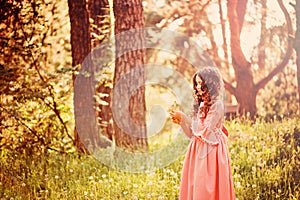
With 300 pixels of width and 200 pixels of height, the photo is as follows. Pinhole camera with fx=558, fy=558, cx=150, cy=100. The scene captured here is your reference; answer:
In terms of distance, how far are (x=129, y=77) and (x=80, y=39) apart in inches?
29.9

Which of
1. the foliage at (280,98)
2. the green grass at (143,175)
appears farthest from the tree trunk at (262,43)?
the green grass at (143,175)

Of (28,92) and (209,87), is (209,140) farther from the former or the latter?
(28,92)

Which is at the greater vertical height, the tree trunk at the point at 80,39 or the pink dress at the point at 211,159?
the tree trunk at the point at 80,39

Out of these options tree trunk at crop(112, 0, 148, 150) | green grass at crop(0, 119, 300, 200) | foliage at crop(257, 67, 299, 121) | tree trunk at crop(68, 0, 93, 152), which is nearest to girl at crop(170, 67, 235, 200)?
green grass at crop(0, 119, 300, 200)

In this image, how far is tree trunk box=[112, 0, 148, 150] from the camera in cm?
584

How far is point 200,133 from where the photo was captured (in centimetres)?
389

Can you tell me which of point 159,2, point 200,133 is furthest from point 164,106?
point 200,133

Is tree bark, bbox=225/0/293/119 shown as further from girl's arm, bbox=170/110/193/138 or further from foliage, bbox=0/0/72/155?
girl's arm, bbox=170/110/193/138

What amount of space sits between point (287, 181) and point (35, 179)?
2418 millimetres

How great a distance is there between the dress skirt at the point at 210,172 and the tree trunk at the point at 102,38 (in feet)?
8.02

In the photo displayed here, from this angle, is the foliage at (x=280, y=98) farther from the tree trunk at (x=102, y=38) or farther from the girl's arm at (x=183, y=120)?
the girl's arm at (x=183, y=120)

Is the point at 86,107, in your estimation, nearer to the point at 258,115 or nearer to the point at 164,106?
the point at 258,115

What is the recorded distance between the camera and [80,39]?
615 centimetres

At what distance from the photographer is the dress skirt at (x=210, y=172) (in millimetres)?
3891
